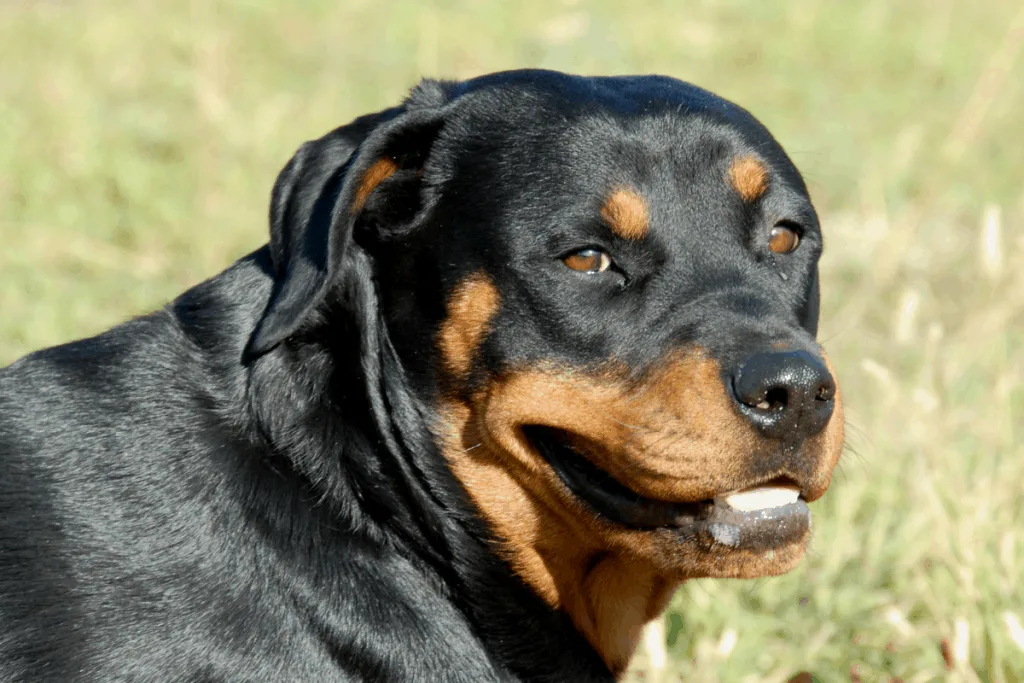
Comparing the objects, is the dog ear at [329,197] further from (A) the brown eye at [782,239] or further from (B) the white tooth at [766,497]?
(B) the white tooth at [766,497]

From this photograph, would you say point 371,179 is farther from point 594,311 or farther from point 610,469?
point 610,469

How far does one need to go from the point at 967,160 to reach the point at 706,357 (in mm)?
6213

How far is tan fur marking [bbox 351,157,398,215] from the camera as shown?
2.79 metres

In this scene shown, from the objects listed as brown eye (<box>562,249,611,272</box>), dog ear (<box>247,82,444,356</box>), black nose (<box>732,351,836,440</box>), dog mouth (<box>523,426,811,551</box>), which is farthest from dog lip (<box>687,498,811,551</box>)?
dog ear (<box>247,82,444,356</box>)

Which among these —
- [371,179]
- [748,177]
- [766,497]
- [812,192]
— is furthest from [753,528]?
[812,192]

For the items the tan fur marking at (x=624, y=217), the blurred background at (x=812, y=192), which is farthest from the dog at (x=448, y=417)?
the blurred background at (x=812, y=192)

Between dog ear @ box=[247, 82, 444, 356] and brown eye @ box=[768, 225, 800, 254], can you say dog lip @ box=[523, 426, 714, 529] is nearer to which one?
dog ear @ box=[247, 82, 444, 356]

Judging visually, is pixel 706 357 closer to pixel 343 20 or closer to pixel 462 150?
pixel 462 150

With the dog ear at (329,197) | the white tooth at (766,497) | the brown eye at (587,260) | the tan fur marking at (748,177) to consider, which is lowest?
the white tooth at (766,497)

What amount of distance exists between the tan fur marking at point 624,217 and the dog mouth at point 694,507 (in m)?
0.47

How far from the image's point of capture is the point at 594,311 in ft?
8.87

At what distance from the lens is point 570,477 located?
8.98 feet

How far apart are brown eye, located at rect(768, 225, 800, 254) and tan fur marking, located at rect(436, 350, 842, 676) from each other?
48 centimetres

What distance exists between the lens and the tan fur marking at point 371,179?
110 inches
